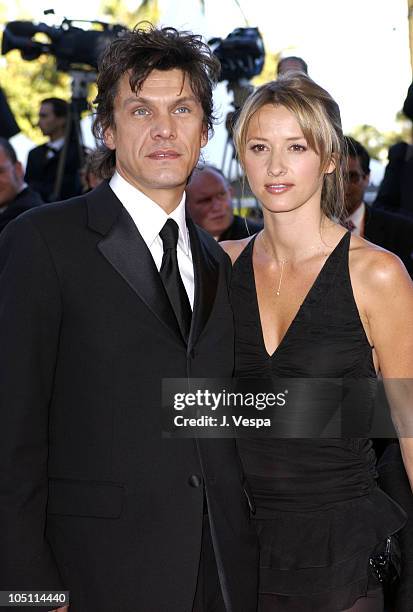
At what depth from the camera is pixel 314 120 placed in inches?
105

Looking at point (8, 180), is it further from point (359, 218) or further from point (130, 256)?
point (130, 256)

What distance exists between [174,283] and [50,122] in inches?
224

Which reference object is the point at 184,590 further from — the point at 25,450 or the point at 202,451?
the point at 25,450

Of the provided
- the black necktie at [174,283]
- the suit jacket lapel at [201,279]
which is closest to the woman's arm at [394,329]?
the suit jacket lapel at [201,279]

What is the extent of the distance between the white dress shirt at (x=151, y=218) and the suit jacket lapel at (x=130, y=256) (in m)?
0.05

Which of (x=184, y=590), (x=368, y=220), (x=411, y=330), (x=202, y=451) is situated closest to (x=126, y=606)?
(x=184, y=590)

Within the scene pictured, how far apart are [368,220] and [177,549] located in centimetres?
306

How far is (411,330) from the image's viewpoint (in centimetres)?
252

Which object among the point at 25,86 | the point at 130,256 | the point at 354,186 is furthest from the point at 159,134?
the point at 25,86

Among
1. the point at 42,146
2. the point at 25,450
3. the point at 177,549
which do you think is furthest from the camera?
the point at 42,146

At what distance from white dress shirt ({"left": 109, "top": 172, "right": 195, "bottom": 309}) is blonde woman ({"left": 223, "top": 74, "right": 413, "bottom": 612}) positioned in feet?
1.06

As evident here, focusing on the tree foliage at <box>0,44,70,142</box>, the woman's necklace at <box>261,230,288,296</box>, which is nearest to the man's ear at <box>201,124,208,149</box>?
the woman's necklace at <box>261,230,288,296</box>

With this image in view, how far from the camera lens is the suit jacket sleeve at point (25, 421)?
207 centimetres

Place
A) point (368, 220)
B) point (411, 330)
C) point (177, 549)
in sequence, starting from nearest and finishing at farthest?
1. point (177, 549)
2. point (411, 330)
3. point (368, 220)
